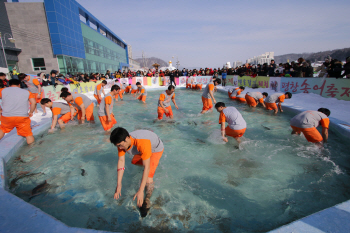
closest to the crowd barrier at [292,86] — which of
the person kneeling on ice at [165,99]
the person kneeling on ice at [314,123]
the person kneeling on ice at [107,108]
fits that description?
the person kneeling on ice at [314,123]

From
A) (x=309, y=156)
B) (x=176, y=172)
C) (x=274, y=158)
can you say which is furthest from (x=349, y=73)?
(x=176, y=172)

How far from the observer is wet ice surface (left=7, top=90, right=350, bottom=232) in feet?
7.94

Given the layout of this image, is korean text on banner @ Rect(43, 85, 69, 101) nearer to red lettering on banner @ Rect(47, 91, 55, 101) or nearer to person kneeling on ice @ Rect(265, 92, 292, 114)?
red lettering on banner @ Rect(47, 91, 55, 101)

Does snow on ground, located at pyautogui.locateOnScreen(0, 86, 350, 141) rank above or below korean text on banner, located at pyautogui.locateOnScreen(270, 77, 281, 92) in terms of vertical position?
below

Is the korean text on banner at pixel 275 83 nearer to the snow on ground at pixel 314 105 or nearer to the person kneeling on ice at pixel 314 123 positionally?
the snow on ground at pixel 314 105

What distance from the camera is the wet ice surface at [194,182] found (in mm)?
2420

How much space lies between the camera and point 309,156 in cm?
399

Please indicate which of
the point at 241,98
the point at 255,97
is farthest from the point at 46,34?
the point at 255,97

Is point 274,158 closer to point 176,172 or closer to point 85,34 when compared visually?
point 176,172

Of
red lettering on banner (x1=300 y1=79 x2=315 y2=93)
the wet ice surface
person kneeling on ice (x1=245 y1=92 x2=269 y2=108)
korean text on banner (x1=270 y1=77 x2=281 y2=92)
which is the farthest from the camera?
korean text on banner (x1=270 y1=77 x2=281 y2=92)

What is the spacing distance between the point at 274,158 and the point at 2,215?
15.7 feet

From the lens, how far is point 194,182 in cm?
322

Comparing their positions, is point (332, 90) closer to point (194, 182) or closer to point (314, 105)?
point (314, 105)

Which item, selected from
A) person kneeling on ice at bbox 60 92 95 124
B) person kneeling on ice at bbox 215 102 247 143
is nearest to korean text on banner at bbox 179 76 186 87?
person kneeling on ice at bbox 60 92 95 124
